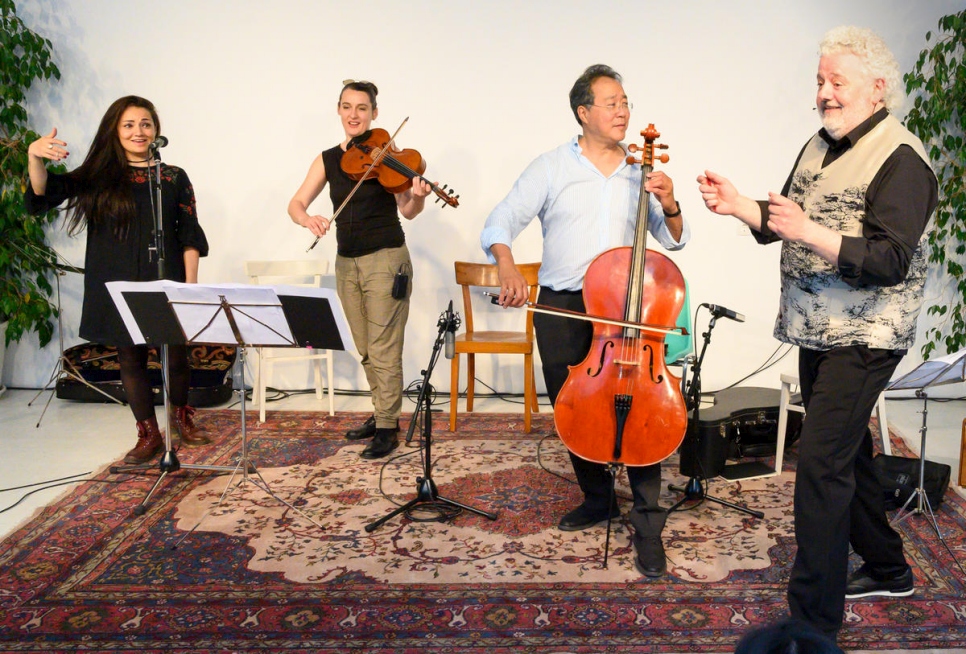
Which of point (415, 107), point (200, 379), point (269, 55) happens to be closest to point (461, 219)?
point (415, 107)

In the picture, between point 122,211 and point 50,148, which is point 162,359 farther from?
point 50,148

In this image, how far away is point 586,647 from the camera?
7.57 ft

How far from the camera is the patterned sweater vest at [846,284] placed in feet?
6.89

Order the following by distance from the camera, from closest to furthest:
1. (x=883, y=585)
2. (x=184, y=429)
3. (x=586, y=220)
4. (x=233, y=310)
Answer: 1. (x=883, y=585)
2. (x=586, y=220)
3. (x=233, y=310)
4. (x=184, y=429)

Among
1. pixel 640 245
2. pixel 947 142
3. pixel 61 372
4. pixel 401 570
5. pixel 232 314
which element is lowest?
pixel 401 570

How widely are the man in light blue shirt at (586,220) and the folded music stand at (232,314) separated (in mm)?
631

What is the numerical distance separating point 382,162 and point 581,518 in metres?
1.70

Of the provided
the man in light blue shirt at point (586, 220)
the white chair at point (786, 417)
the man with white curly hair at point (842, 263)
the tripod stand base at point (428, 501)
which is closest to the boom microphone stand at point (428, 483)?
the tripod stand base at point (428, 501)

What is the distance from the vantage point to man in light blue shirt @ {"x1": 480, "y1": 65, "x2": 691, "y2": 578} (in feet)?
9.06

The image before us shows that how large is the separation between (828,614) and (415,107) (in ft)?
11.9

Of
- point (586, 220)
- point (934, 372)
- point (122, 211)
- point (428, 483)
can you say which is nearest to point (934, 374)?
point (934, 372)

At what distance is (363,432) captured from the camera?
165 inches

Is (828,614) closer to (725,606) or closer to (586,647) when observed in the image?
(725,606)

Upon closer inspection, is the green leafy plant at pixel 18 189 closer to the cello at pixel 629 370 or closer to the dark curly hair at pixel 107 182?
the dark curly hair at pixel 107 182
